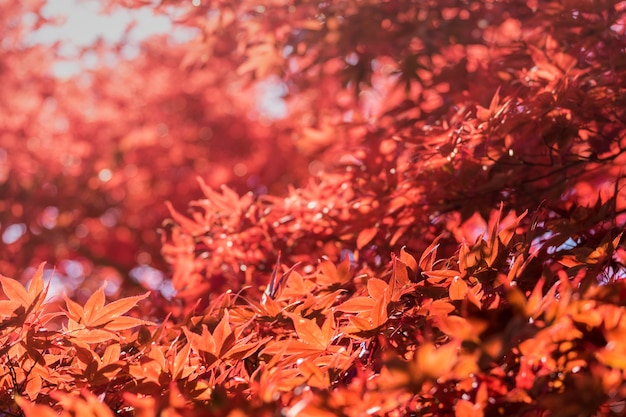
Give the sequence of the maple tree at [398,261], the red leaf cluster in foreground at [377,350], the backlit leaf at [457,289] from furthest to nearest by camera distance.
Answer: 1. the backlit leaf at [457,289]
2. the maple tree at [398,261]
3. the red leaf cluster in foreground at [377,350]

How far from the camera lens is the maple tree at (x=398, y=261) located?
110 cm

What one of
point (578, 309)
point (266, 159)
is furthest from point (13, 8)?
point (578, 309)

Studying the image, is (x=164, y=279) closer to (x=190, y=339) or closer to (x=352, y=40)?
(x=352, y=40)

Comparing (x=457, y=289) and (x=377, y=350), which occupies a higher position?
(x=457, y=289)

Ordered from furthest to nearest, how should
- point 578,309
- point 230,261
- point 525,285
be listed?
point 230,261 < point 525,285 < point 578,309

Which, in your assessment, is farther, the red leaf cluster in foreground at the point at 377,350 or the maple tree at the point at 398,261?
the maple tree at the point at 398,261

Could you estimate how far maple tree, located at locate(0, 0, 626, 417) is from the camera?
1.10 metres

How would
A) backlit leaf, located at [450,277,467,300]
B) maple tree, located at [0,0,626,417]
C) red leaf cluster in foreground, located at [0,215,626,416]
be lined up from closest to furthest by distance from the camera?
red leaf cluster in foreground, located at [0,215,626,416] < maple tree, located at [0,0,626,417] < backlit leaf, located at [450,277,467,300]

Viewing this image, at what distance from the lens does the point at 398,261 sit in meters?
1.46

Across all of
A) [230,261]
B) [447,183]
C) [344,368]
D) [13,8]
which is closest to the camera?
[344,368]

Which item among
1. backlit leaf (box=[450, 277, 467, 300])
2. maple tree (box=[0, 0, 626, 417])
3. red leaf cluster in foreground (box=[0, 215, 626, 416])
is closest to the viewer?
red leaf cluster in foreground (box=[0, 215, 626, 416])

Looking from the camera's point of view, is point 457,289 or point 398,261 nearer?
point 457,289

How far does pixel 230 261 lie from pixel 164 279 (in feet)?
2.34

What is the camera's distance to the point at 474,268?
1.45 metres
